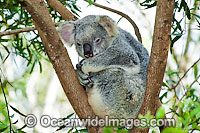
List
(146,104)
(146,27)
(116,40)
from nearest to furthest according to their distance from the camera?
(146,104) → (116,40) → (146,27)

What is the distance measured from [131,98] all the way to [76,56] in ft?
2.62

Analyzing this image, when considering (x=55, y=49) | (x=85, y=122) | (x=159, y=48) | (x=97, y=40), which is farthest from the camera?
(x=97, y=40)

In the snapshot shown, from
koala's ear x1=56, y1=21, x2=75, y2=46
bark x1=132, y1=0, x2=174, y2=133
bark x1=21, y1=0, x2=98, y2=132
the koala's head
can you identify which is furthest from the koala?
bark x1=132, y1=0, x2=174, y2=133

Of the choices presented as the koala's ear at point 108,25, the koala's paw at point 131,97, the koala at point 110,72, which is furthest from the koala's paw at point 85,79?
the koala's ear at point 108,25

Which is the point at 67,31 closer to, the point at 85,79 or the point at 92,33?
the point at 92,33

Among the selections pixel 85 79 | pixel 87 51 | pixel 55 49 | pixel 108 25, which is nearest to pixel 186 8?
pixel 108 25

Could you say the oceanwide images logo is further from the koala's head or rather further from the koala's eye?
the koala's eye

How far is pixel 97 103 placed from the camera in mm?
2729

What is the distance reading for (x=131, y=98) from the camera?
2.74 meters

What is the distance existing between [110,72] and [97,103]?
294 millimetres

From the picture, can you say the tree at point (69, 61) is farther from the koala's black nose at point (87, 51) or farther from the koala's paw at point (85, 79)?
the koala's black nose at point (87, 51)

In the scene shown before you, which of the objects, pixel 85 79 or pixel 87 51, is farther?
pixel 87 51

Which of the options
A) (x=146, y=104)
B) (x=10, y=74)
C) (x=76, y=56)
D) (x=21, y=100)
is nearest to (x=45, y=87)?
(x=21, y=100)

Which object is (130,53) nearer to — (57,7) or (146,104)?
(146,104)
